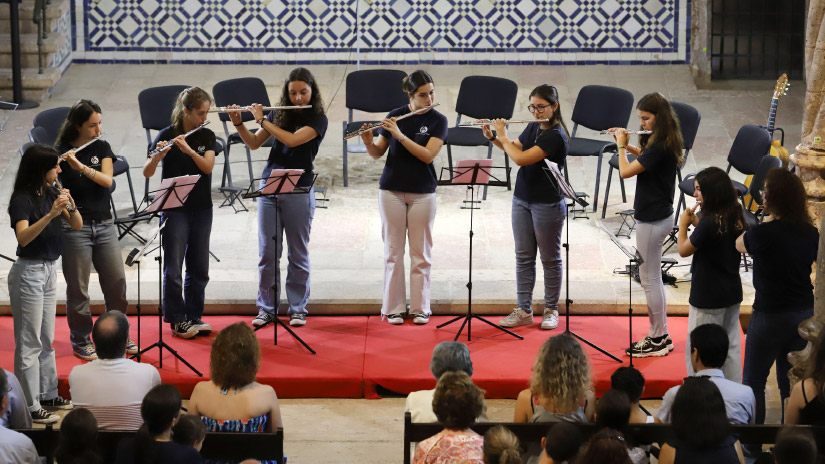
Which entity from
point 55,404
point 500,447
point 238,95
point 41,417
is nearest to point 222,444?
point 500,447

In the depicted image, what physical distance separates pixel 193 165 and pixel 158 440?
2726 millimetres

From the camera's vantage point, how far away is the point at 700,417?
3.81 metres

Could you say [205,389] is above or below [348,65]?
below

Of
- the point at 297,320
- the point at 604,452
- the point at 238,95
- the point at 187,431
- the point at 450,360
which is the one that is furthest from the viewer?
the point at 238,95

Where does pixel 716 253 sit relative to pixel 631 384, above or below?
above

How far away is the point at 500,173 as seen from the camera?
33.1 feet

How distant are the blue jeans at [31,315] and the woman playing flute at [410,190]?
193cm

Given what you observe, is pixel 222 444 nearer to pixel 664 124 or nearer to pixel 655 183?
pixel 655 183

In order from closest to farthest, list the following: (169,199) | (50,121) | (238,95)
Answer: (169,199), (50,121), (238,95)

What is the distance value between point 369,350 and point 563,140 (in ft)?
5.25

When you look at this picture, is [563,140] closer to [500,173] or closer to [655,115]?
[655,115]

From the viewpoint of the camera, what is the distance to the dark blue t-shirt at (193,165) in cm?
635

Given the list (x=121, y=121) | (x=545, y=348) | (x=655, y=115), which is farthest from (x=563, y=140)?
(x=121, y=121)

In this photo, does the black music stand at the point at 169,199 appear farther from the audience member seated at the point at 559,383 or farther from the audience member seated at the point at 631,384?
the audience member seated at the point at 631,384
